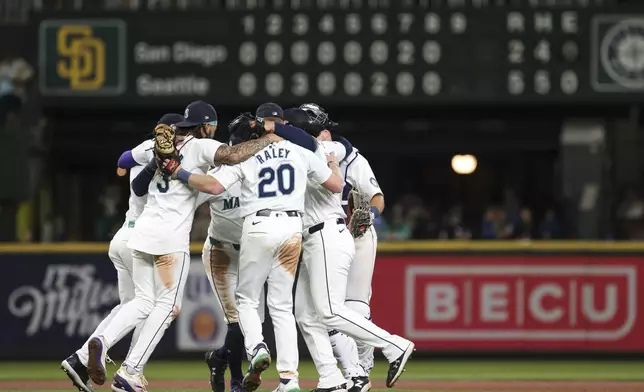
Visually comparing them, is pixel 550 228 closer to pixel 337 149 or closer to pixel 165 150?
pixel 337 149

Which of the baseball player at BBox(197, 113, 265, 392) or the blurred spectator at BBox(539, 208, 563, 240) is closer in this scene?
the baseball player at BBox(197, 113, 265, 392)

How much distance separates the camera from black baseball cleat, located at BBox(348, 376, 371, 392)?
8.63m

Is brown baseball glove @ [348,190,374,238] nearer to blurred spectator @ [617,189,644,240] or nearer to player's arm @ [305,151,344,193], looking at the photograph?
player's arm @ [305,151,344,193]

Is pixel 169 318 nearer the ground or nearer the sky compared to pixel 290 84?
nearer the ground

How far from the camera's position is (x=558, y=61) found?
13883mm

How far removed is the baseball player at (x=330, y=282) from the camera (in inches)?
331

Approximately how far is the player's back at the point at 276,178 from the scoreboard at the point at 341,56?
5.69 metres

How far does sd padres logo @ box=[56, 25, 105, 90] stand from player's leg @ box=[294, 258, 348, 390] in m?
5.83

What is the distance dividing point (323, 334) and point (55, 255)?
4.69 meters

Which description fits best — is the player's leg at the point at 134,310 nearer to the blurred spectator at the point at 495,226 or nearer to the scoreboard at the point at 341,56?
the scoreboard at the point at 341,56

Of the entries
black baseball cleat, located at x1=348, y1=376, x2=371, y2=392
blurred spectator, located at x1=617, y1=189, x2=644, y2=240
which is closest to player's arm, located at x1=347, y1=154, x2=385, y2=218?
black baseball cleat, located at x1=348, y1=376, x2=371, y2=392

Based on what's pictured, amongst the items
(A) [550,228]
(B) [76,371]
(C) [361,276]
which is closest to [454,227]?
(A) [550,228]

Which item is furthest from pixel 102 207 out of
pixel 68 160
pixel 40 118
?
pixel 40 118

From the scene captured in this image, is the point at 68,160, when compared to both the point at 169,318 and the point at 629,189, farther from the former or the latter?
the point at 169,318
